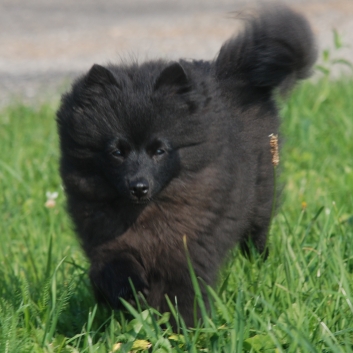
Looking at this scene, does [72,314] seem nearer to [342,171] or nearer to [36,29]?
[342,171]

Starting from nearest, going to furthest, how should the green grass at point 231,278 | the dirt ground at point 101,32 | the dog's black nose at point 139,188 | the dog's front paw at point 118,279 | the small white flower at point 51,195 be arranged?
the green grass at point 231,278, the dog's black nose at point 139,188, the dog's front paw at point 118,279, the small white flower at point 51,195, the dirt ground at point 101,32

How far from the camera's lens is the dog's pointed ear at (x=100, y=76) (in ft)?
11.1

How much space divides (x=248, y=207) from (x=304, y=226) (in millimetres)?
632

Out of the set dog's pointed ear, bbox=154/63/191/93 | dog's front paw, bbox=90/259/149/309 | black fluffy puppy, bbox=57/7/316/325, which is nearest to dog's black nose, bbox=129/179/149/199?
black fluffy puppy, bbox=57/7/316/325

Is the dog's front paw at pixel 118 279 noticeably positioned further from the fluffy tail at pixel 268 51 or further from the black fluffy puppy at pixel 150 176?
the fluffy tail at pixel 268 51

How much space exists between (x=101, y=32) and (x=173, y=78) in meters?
10.1

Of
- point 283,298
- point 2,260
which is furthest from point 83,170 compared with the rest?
point 2,260

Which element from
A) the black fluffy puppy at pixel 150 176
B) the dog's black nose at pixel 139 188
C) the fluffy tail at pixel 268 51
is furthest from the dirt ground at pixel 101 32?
the dog's black nose at pixel 139 188

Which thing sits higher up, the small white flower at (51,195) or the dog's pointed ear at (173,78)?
the dog's pointed ear at (173,78)

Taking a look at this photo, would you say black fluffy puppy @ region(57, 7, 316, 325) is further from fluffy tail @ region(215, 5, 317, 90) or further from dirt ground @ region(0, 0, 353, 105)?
dirt ground @ region(0, 0, 353, 105)

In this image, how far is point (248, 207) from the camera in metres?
3.96

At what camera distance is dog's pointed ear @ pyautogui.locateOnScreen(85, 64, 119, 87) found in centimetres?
338

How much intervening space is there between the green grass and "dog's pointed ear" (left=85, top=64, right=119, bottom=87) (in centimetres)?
83

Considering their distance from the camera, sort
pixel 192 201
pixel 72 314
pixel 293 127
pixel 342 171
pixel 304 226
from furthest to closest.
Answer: pixel 293 127, pixel 342 171, pixel 304 226, pixel 72 314, pixel 192 201
